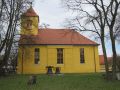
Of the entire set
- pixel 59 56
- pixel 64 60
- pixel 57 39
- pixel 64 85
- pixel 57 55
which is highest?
pixel 57 39

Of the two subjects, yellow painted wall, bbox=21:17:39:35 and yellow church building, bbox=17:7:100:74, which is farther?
yellow church building, bbox=17:7:100:74

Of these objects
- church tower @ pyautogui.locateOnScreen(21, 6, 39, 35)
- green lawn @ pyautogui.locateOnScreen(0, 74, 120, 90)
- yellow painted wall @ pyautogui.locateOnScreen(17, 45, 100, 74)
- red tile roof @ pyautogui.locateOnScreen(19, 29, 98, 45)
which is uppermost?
church tower @ pyautogui.locateOnScreen(21, 6, 39, 35)

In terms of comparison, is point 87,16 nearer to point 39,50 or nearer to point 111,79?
point 111,79

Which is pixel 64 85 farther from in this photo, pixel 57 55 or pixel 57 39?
pixel 57 39

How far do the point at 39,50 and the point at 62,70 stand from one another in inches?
199

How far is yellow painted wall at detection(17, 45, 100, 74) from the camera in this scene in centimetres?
4654

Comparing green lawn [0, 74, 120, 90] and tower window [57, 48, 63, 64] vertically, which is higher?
tower window [57, 48, 63, 64]

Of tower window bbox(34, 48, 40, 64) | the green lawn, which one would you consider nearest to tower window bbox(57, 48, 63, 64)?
tower window bbox(34, 48, 40, 64)

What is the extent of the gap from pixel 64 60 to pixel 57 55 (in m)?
1.44

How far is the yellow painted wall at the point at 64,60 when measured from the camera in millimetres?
46537

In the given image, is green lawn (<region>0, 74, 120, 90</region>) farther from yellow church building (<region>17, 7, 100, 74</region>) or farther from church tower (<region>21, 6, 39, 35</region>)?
yellow church building (<region>17, 7, 100, 74</region>)

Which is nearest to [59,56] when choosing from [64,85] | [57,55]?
[57,55]

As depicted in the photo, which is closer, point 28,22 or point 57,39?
point 28,22

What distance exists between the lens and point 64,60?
47562mm
